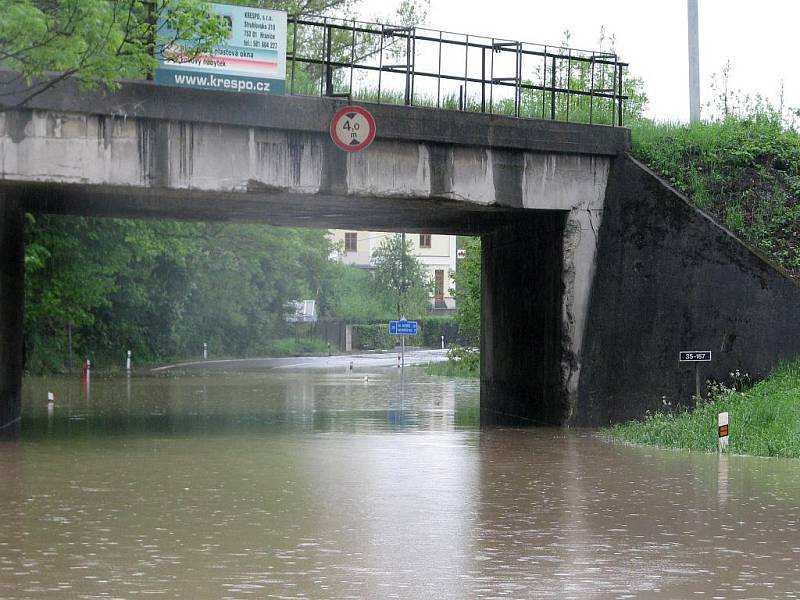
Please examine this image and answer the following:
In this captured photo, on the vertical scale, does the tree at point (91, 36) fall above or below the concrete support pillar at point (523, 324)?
above

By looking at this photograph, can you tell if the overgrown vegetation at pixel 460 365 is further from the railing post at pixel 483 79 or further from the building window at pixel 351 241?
the building window at pixel 351 241

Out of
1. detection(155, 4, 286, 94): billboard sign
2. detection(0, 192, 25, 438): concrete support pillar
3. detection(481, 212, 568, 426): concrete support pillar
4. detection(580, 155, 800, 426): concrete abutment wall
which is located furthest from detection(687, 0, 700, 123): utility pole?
detection(0, 192, 25, 438): concrete support pillar

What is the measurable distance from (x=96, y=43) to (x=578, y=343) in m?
10.8

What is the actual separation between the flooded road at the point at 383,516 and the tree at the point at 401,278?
61.4 meters

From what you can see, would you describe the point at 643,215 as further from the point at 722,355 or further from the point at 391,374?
the point at 391,374

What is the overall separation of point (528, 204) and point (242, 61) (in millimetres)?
5932

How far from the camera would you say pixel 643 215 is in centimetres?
2288

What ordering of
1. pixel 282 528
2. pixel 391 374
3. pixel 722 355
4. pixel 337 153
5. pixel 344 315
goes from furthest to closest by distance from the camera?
pixel 344 315
pixel 391 374
pixel 722 355
pixel 337 153
pixel 282 528

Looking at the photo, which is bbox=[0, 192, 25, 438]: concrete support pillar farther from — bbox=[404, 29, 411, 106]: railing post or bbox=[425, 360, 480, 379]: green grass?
bbox=[425, 360, 480, 379]: green grass

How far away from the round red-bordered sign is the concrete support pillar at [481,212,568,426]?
14.4 feet

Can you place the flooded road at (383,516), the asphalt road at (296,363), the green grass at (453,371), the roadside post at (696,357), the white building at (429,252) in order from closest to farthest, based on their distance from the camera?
1. the flooded road at (383,516)
2. the roadside post at (696,357)
3. the green grass at (453,371)
4. the asphalt road at (296,363)
5. the white building at (429,252)

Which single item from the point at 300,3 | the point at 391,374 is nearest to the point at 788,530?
the point at 300,3

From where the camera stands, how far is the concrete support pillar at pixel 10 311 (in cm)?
2247

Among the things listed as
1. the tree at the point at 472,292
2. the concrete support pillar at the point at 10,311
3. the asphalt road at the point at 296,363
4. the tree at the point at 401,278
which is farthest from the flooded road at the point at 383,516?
the tree at the point at 401,278
